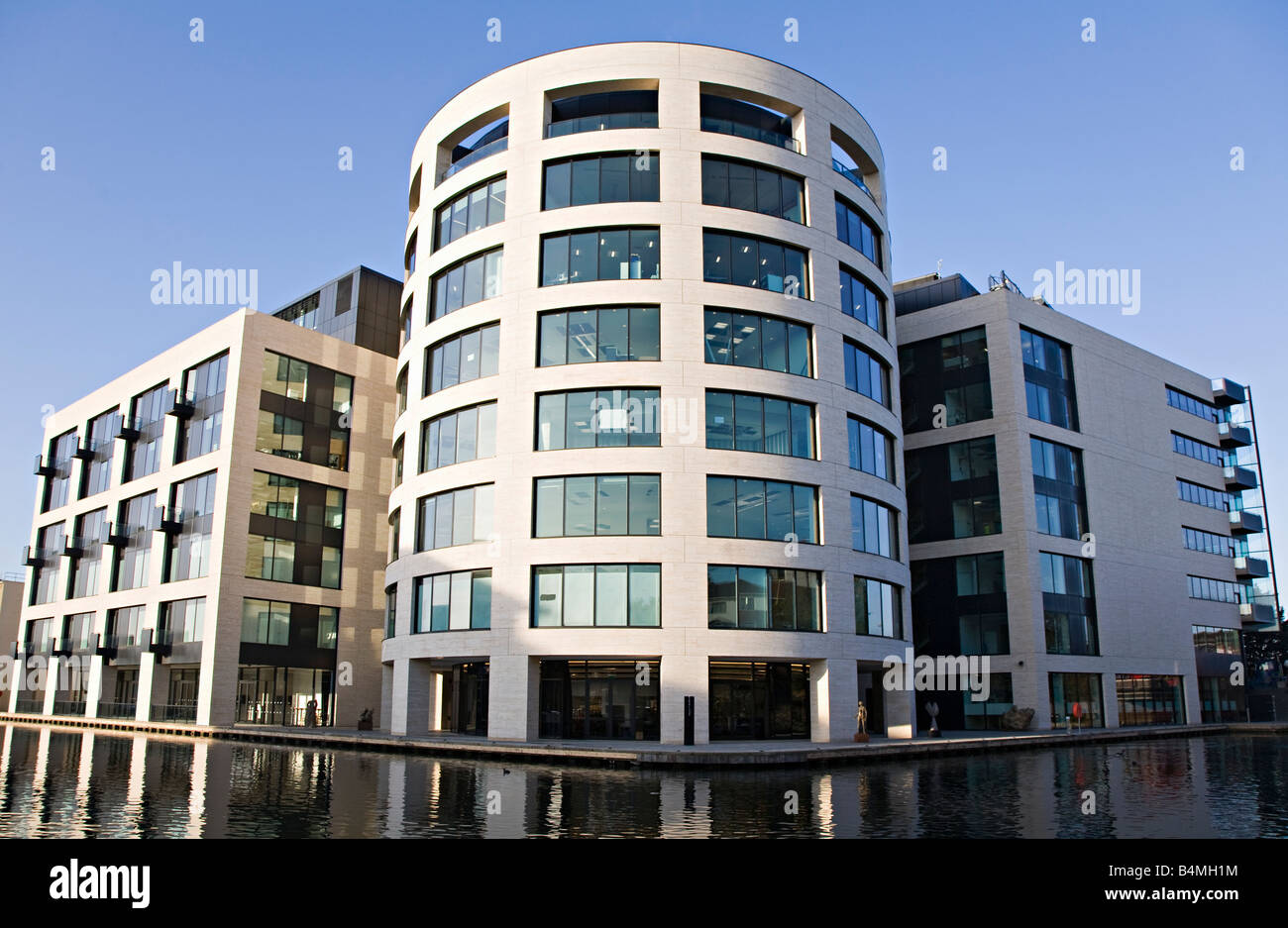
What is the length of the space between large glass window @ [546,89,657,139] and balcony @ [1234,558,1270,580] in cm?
5634

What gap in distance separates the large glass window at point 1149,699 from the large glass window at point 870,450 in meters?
21.8

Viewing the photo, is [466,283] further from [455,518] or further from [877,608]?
[877,608]

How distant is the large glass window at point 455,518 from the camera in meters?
42.3

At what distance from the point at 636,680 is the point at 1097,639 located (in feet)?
103

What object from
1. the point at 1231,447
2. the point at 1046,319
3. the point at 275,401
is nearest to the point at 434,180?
the point at 275,401

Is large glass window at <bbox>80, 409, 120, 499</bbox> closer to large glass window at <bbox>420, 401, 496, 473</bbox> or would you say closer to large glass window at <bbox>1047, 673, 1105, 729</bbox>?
large glass window at <bbox>420, 401, 496, 473</bbox>

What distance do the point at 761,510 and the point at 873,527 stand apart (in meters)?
7.42

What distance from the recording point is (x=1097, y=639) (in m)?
56.5

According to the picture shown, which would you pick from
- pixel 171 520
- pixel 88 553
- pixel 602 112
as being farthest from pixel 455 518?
pixel 88 553

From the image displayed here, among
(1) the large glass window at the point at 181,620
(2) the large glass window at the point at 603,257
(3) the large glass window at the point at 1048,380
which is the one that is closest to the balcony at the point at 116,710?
(1) the large glass window at the point at 181,620

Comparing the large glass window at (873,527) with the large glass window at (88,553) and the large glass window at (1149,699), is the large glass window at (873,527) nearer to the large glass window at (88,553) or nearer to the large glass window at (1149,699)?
the large glass window at (1149,699)

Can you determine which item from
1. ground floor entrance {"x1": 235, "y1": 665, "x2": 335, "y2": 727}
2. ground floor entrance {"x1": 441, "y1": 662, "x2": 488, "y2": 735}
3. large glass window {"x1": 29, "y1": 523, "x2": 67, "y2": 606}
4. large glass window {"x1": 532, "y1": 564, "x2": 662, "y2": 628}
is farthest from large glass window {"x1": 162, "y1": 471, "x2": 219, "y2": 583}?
large glass window {"x1": 532, "y1": 564, "x2": 662, "y2": 628}
